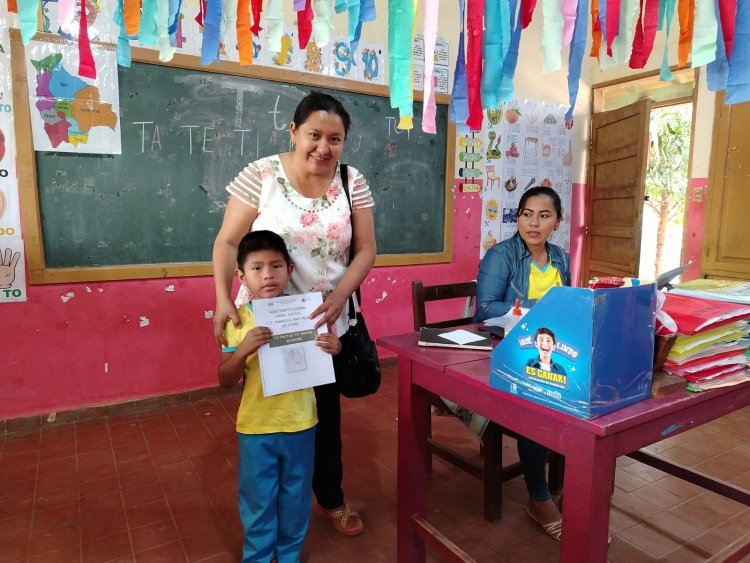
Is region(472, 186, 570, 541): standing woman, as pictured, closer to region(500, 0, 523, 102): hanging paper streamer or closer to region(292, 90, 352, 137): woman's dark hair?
region(500, 0, 523, 102): hanging paper streamer

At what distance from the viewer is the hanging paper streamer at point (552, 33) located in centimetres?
139

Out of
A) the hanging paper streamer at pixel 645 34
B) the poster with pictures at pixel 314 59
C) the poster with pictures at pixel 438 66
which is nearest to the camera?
the hanging paper streamer at pixel 645 34

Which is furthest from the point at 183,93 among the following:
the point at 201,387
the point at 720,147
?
the point at 720,147

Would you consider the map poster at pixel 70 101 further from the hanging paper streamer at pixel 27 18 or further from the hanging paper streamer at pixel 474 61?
the hanging paper streamer at pixel 474 61

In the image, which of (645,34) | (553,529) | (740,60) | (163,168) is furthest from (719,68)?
(163,168)

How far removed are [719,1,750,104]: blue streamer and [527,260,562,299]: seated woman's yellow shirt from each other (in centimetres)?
94

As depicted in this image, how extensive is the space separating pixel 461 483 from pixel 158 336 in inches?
79.1

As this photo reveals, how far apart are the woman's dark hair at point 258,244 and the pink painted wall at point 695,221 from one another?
12.3 feet

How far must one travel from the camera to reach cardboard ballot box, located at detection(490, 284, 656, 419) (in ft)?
3.31

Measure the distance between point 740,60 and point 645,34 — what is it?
29cm

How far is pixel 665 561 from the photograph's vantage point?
1.79m

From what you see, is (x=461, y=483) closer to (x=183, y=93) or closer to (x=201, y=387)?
(x=201, y=387)

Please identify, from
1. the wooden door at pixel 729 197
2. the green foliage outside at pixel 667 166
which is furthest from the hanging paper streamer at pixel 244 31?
the green foliage outside at pixel 667 166

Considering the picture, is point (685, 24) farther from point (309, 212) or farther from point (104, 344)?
point (104, 344)
